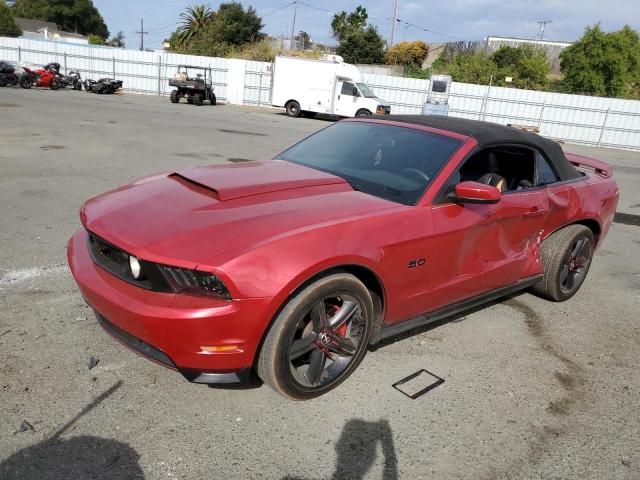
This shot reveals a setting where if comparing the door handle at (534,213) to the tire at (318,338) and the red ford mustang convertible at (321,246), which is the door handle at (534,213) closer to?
the red ford mustang convertible at (321,246)

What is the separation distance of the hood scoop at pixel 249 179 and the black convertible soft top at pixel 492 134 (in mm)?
977

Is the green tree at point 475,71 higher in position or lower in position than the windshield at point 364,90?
higher

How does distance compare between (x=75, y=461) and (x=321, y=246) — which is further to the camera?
(x=321, y=246)

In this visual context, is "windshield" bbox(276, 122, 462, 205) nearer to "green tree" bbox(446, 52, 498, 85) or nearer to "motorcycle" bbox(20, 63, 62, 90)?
"motorcycle" bbox(20, 63, 62, 90)

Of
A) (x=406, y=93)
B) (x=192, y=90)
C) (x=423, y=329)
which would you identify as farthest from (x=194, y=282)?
(x=406, y=93)

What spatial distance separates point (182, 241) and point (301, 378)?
997mm

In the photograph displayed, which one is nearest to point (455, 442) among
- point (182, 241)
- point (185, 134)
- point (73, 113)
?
point (182, 241)

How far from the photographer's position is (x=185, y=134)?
47.3 feet

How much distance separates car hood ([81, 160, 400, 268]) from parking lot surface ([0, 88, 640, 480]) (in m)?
0.85

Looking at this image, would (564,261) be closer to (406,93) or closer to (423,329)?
(423,329)

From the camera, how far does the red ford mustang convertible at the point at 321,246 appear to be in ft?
8.14

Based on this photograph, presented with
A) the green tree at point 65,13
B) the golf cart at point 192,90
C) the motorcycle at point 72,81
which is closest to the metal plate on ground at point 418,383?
the golf cart at point 192,90

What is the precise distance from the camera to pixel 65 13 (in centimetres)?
9944

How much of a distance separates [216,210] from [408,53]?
5200cm
